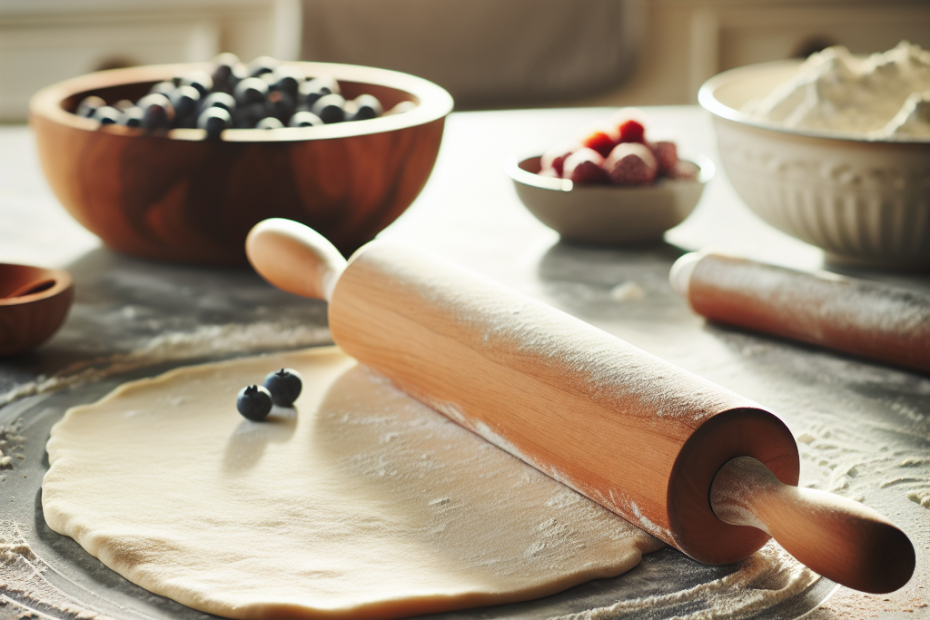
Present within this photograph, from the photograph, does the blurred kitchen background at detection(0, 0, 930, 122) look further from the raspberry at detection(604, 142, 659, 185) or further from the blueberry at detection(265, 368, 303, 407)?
the blueberry at detection(265, 368, 303, 407)

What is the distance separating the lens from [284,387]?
2.88ft

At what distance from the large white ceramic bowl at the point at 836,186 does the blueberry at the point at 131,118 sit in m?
0.77

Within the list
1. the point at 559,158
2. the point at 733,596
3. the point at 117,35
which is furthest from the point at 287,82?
the point at 117,35

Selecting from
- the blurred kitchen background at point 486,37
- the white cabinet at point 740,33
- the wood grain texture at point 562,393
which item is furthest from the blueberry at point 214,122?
the white cabinet at point 740,33

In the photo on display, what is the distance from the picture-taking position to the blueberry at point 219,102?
4.08ft

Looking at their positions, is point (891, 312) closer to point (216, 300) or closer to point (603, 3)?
point (216, 300)

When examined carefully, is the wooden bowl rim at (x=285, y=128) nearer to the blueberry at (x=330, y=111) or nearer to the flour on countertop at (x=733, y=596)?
the blueberry at (x=330, y=111)

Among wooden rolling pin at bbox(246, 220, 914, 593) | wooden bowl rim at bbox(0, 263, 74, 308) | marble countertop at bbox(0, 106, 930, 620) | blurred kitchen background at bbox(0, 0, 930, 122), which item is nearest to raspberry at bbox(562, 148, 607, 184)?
marble countertop at bbox(0, 106, 930, 620)

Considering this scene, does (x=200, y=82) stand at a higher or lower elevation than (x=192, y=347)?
higher

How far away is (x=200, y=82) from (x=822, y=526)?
108 cm

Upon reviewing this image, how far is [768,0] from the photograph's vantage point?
370cm

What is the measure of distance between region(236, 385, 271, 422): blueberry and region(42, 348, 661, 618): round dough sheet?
0.03 feet

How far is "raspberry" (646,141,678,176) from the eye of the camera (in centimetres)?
136

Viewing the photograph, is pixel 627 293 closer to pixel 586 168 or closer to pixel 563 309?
pixel 563 309
